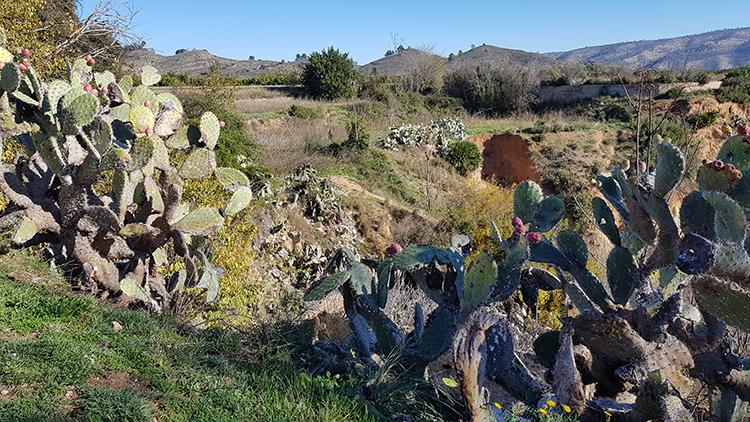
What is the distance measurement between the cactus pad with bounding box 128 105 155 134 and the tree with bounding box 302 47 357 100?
2396 centimetres

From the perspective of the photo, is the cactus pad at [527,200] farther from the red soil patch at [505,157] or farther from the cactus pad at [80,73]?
the red soil patch at [505,157]

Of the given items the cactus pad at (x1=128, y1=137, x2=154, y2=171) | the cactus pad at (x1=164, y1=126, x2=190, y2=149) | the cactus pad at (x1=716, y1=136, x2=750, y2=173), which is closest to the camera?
the cactus pad at (x1=716, y1=136, x2=750, y2=173)

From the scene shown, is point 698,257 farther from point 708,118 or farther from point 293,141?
point 708,118

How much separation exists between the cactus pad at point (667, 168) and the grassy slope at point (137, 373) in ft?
6.19

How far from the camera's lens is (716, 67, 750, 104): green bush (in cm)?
2456


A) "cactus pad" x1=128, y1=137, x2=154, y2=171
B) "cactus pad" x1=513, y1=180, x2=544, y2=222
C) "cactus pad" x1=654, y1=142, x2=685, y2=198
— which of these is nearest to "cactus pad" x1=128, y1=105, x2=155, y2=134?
"cactus pad" x1=128, y1=137, x2=154, y2=171

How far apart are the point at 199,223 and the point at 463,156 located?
15.4m

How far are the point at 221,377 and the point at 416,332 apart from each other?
3.81ft

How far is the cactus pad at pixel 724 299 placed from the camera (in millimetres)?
2686

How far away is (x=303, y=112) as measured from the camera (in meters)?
22.2

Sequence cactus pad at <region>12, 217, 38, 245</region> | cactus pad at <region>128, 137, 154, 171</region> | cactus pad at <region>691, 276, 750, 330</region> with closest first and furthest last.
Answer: cactus pad at <region>691, 276, 750, 330</region>
cactus pad at <region>128, 137, 154, 171</region>
cactus pad at <region>12, 217, 38, 245</region>

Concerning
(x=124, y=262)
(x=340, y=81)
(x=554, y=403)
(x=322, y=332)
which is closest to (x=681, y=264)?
(x=554, y=403)

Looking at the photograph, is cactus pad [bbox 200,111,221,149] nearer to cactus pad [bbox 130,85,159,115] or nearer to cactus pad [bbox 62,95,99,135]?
cactus pad [bbox 130,85,159,115]

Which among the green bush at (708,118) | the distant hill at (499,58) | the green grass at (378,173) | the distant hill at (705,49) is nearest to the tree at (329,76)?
the distant hill at (499,58)
